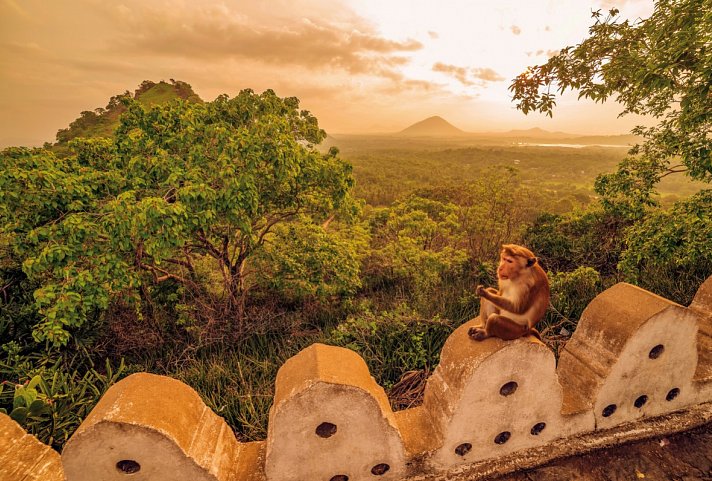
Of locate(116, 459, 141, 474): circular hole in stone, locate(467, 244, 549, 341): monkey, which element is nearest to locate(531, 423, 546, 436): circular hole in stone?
locate(467, 244, 549, 341): monkey

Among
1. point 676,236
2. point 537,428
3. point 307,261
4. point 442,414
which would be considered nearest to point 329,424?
point 442,414

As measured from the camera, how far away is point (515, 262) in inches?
80.7

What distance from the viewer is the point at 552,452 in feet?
8.17

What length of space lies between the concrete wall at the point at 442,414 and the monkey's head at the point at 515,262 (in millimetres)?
417

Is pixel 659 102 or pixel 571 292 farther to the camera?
pixel 571 292

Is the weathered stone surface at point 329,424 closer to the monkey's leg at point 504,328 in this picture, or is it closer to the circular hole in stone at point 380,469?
the circular hole in stone at point 380,469

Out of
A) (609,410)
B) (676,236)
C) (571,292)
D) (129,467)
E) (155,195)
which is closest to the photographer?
(129,467)

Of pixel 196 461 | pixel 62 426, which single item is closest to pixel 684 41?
pixel 196 461

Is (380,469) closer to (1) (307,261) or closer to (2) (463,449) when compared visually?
(2) (463,449)

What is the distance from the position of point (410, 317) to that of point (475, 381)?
2779mm

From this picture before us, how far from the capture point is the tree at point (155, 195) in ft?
12.5

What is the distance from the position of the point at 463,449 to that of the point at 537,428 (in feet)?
2.00

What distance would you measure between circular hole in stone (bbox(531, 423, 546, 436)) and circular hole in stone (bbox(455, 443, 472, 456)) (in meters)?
0.52

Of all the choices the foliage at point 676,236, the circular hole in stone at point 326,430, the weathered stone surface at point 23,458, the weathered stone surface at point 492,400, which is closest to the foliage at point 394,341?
the weathered stone surface at point 492,400
